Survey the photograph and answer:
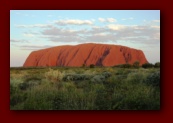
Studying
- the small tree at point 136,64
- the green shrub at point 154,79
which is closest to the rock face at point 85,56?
the small tree at point 136,64

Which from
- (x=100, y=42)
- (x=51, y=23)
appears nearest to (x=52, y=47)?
(x=51, y=23)

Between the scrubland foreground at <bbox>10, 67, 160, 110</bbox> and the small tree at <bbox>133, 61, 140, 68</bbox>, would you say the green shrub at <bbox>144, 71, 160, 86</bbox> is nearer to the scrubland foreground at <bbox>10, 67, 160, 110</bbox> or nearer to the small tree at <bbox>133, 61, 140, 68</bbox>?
the scrubland foreground at <bbox>10, 67, 160, 110</bbox>

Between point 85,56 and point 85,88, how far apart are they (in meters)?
0.57

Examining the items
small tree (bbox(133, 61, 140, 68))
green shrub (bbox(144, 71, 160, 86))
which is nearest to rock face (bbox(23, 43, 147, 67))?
small tree (bbox(133, 61, 140, 68))

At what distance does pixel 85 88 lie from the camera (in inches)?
245

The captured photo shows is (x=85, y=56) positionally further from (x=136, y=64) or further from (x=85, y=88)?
(x=136, y=64)

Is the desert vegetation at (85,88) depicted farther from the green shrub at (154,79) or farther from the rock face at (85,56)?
the rock face at (85,56)

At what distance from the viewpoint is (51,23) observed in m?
6.16

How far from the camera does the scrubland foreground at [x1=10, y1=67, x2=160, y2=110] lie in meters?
6.11

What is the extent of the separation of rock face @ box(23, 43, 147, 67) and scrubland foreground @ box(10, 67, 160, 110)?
125mm

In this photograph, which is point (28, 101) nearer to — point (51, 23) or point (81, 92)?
point (81, 92)

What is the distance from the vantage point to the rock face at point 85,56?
6156mm

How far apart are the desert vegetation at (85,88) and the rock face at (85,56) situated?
102 mm

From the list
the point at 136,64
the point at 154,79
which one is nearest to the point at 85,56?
the point at 136,64
